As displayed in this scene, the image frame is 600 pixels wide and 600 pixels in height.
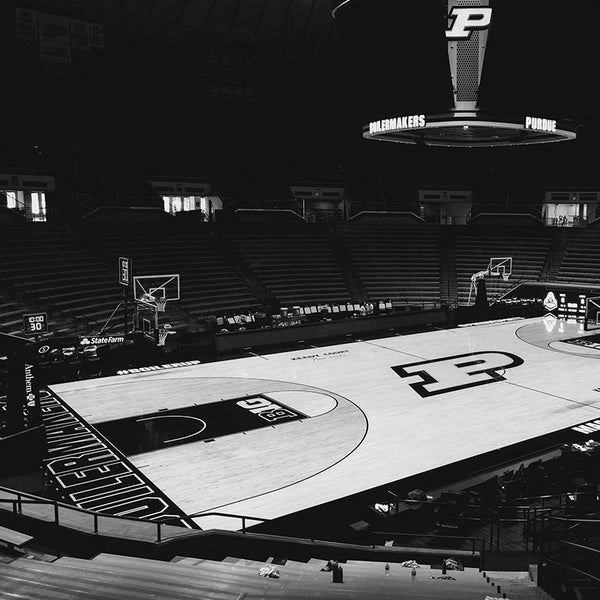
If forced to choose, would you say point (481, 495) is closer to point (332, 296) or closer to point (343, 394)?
point (343, 394)

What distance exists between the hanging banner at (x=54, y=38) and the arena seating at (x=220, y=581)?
73.0ft

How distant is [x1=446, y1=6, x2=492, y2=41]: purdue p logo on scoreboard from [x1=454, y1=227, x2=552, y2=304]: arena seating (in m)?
17.7

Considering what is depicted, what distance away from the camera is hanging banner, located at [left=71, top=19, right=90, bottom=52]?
81.9 ft

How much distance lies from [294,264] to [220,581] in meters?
27.3

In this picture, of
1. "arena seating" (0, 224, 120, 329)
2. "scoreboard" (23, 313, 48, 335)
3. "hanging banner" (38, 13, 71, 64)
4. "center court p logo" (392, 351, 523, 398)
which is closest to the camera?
"center court p logo" (392, 351, 523, 398)

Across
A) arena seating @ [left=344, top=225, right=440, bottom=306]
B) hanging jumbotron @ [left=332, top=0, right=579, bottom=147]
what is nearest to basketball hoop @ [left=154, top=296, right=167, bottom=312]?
hanging jumbotron @ [left=332, top=0, right=579, bottom=147]

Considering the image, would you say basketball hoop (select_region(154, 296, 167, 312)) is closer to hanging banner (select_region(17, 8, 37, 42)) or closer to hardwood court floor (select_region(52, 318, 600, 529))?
hardwood court floor (select_region(52, 318, 600, 529))

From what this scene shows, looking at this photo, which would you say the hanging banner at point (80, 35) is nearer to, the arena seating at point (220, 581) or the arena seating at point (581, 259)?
the arena seating at point (220, 581)

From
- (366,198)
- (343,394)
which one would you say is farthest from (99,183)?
(343,394)

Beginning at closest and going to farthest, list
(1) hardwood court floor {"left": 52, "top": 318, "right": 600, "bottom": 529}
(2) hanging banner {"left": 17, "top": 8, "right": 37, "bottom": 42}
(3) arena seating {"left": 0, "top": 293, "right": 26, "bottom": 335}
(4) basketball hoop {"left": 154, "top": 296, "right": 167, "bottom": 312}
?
1. (1) hardwood court floor {"left": 52, "top": 318, "right": 600, "bottom": 529}
2. (3) arena seating {"left": 0, "top": 293, "right": 26, "bottom": 335}
3. (4) basketball hoop {"left": 154, "top": 296, "right": 167, "bottom": 312}
4. (2) hanging banner {"left": 17, "top": 8, "right": 37, "bottom": 42}

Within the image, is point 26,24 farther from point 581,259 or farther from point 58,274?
point 581,259

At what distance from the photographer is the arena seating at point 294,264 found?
3136 cm

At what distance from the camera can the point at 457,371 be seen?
63.3 ft

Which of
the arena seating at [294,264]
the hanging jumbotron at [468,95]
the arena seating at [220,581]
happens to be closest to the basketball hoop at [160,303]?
the arena seating at [294,264]
